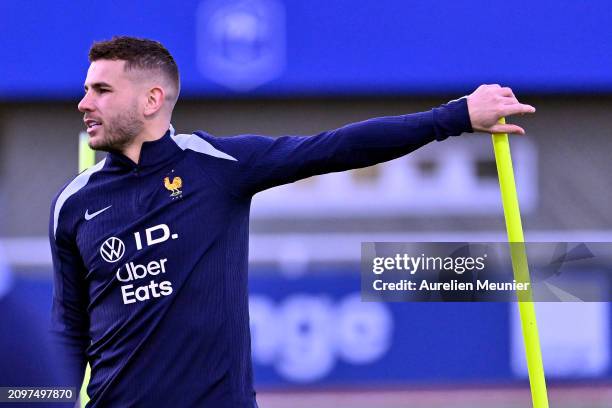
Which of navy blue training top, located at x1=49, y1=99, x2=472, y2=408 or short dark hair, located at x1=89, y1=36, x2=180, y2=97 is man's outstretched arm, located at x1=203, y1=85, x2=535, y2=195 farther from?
short dark hair, located at x1=89, y1=36, x2=180, y2=97

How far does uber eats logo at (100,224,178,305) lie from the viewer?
9.65ft

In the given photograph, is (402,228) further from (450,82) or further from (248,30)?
(248,30)

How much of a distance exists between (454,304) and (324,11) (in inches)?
85.5

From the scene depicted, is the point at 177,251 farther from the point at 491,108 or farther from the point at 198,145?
the point at 491,108

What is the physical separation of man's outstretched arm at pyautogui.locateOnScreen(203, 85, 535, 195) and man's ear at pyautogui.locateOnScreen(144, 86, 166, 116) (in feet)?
0.67

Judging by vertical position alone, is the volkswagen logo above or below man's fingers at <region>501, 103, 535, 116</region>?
below

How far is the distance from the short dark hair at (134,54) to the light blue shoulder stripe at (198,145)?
203mm

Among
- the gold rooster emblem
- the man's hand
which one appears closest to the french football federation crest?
the gold rooster emblem

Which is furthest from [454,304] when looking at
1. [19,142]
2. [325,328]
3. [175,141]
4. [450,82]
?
[175,141]

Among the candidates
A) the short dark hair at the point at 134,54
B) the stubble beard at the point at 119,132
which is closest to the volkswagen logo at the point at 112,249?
the stubble beard at the point at 119,132

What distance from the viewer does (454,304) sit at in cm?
729

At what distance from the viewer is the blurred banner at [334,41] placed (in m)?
7.12

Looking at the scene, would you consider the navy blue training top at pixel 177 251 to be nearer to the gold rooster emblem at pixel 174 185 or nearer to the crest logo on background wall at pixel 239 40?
the gold rooster emblem at pixel 174 185

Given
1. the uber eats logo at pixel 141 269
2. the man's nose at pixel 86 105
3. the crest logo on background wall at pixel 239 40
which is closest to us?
the uber eats logo at pixel 141 269
